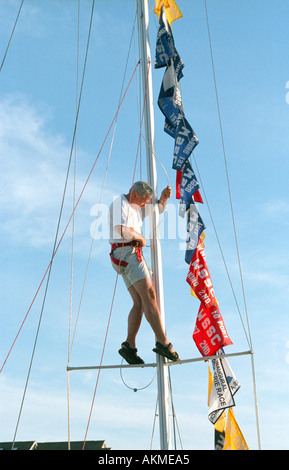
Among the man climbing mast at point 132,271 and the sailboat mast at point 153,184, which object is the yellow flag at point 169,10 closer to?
the sailboat mast at point 153,184

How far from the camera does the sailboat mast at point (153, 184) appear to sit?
5160 millimetres

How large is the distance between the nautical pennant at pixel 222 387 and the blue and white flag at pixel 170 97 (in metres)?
2.72

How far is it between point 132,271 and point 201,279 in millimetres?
828

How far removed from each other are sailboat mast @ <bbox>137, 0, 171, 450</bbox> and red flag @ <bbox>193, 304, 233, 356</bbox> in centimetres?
51

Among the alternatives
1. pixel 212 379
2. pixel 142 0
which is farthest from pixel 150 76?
pixel 212 379

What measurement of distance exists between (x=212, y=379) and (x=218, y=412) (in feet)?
1.09

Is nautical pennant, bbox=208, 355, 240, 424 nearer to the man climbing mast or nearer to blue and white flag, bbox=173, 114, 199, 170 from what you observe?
the man climbing mast

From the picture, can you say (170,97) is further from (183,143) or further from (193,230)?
(193,230)

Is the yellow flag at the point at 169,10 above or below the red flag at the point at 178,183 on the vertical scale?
above

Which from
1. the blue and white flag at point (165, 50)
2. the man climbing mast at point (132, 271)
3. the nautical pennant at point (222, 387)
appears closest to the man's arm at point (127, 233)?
the man climbing mast at point (132, 271)

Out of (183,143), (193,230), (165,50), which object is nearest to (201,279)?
(193,230)

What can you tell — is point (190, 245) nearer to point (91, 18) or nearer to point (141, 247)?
point (141, 247)

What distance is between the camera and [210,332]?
5656mm
